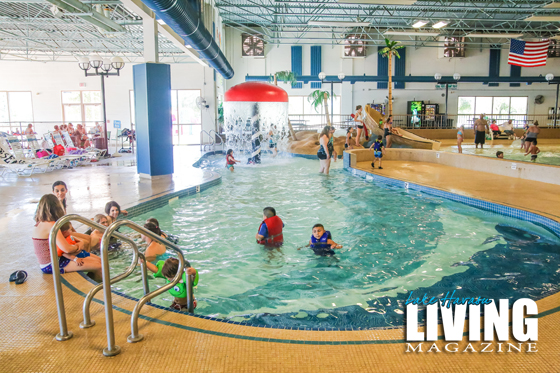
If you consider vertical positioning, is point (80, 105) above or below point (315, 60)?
below

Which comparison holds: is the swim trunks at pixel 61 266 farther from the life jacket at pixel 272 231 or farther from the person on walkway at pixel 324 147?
the person on walkway at pixel 324 147

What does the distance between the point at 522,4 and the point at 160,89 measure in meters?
17.2

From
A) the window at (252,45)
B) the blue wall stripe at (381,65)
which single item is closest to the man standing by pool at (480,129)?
the blue wall stripe at (381,65)

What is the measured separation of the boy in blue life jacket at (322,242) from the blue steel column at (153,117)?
545 cm

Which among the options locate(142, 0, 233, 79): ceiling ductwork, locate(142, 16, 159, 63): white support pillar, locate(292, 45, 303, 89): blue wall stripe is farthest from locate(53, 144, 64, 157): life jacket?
locate(292, 45, 303, 89): blue wall stripe

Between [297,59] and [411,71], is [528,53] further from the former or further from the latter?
[297,59]

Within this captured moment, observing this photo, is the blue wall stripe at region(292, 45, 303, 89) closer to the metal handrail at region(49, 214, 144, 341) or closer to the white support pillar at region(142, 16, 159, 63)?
the white support pillar at region(142, 16, 159, 63)

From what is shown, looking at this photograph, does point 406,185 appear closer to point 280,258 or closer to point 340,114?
point 280,258

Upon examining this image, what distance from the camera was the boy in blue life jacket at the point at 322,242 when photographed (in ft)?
16.4

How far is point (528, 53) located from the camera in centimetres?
1981

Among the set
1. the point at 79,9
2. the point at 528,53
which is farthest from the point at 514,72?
the point at 79,9

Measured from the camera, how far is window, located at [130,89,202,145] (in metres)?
23.2

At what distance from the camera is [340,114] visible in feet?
82.3

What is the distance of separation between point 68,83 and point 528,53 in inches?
947
